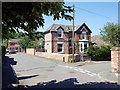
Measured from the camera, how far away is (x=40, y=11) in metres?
8.48

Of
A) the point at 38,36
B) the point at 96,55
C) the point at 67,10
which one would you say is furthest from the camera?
the point at 96,55

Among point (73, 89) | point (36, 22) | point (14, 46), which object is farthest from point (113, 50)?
point (14, 46)

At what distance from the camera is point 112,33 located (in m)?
48.8

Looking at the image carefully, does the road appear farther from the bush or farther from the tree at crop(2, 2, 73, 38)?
the bush

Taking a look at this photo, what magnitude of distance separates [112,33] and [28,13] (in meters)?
41.6

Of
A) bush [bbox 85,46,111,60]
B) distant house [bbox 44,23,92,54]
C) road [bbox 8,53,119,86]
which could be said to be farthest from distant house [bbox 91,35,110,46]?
road [bbox 8,53,119,86]

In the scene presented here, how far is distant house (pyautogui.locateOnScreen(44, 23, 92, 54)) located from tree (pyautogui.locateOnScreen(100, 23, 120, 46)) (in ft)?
11.1

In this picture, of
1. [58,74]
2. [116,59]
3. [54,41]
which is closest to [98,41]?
[54,41]

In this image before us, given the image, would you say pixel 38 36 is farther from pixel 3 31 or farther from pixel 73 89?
pixel 73 89

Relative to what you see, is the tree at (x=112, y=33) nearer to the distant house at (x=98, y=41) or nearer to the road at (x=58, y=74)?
the distant house at (x=98, y=41)

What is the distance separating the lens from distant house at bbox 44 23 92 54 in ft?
181

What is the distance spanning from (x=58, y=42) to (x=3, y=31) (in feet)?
150

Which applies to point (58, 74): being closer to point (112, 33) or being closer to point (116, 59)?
point (116, 59)

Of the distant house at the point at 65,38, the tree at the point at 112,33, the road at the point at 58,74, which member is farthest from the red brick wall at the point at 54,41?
the road at the point at 58,74
